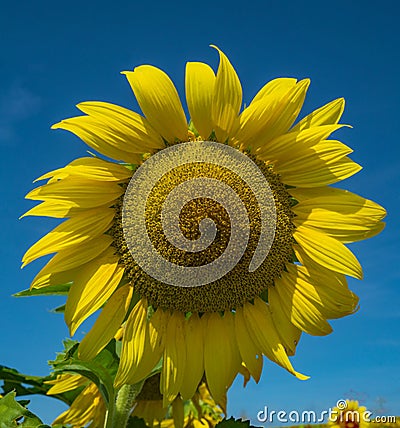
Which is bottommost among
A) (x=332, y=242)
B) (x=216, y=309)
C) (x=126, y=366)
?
(x=126, y=366)

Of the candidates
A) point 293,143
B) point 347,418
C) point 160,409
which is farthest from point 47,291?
point 347,418

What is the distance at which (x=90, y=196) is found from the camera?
108 inches

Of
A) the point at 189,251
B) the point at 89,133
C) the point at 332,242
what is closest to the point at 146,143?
the point at 89,133

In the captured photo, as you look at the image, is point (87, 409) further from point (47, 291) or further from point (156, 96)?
point (156, 96)

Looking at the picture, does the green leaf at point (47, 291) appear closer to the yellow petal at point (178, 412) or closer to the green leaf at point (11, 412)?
the green leaf at point (11, 412)

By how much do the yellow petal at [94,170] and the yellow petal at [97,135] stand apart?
0.05m

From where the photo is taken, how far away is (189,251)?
8.93 ft

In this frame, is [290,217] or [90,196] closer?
[90,196]

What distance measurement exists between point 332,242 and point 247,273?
41 centimetres

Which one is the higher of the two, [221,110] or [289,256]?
[221,110]

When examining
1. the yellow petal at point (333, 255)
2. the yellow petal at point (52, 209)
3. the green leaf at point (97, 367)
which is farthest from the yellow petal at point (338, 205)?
the green leaf at point (97, 367)

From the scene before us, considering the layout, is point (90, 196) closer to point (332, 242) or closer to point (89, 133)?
point (89, 133)

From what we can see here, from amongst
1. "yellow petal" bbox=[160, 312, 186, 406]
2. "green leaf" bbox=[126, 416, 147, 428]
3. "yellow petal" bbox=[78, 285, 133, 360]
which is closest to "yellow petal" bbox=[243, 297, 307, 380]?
"yellow petal" bbox=[160, 312, 186, 406]

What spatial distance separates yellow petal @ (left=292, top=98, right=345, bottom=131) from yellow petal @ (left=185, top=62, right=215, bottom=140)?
0.46 metres
